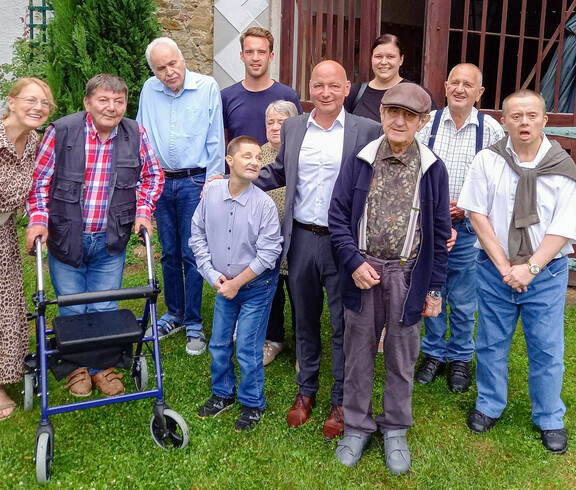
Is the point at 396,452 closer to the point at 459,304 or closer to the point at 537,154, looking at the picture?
the point at 459,304

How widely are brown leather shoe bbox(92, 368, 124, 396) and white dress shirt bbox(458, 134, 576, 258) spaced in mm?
2408

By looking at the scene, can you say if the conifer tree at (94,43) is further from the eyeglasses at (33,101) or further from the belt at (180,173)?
the eyeglasses at (33,101)

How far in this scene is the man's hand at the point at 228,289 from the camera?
3.42 meters

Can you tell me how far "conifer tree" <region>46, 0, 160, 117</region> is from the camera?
635 cm

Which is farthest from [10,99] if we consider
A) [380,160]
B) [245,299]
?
[380,160]

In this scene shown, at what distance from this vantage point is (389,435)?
3.33 m

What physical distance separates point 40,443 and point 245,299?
4.23 ft

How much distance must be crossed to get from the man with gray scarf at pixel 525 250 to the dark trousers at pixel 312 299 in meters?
0.83

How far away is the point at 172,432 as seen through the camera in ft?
11.1

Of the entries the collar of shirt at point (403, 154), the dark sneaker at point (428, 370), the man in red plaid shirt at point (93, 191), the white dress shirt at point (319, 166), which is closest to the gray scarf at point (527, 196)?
the collar of shirt at point (403, 154)

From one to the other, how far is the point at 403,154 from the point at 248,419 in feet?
5.81

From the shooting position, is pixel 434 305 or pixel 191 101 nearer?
pixel 434 305

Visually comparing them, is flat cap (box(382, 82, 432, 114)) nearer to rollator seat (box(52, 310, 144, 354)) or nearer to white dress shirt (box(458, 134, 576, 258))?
white dress shirt (box(458, 134, 576, 258))

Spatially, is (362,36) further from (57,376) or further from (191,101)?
(57,376)
